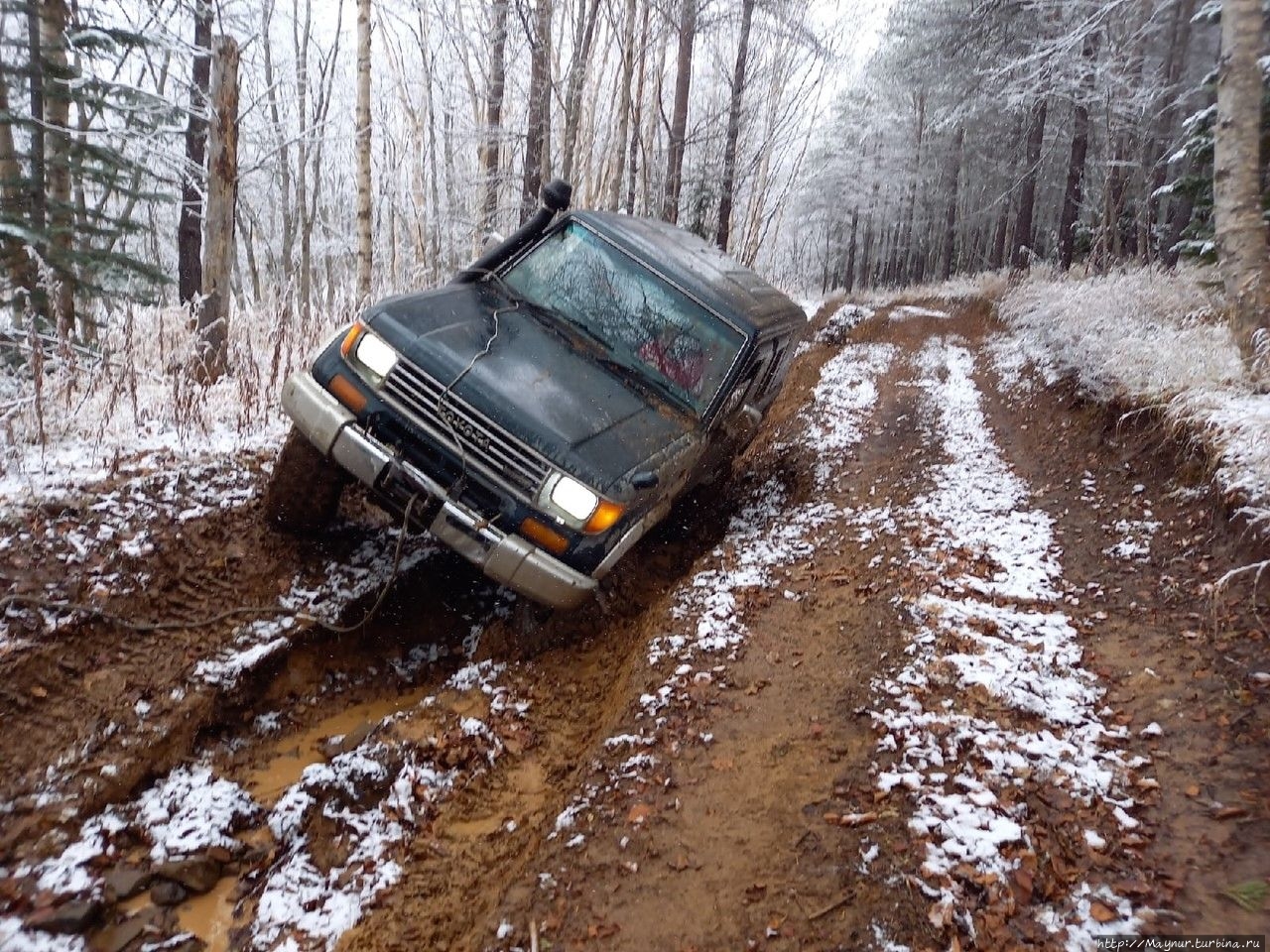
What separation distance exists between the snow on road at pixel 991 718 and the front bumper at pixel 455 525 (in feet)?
5.39

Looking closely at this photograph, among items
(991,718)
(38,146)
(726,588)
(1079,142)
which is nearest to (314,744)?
(726,588)

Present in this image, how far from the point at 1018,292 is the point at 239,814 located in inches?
682

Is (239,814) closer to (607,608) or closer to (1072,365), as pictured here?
(607,608)

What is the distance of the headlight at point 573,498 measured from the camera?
356 cm

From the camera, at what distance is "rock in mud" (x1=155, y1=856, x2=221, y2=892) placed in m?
2.64

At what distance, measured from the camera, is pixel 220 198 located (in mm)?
7016

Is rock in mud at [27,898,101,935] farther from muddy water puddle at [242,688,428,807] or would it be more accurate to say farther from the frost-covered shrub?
the frost-covered shrub

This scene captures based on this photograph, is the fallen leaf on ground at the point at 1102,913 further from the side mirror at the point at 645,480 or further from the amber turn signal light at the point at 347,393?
the amber turn signal light at the point at 347,393

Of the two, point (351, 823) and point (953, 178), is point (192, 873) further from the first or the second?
point (953, 178)

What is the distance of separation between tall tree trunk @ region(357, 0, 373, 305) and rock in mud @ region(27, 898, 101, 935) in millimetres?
8313

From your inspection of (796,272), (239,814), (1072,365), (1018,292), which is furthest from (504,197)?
(796,272)

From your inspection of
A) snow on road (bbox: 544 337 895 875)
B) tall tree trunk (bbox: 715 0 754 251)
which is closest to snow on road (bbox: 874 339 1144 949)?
snow on road (bbox: 544 337 895 875)

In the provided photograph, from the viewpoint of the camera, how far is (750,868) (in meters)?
2.62

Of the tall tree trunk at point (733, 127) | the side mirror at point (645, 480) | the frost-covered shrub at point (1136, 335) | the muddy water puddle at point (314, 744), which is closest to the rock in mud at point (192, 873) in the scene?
the muddy water puddle at point (314, 744)
